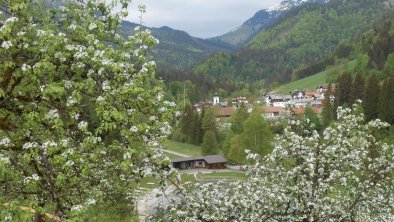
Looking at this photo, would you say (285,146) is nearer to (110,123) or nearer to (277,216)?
(277,216)

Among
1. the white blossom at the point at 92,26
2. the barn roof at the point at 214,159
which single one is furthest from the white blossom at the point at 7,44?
the barn roof at the point at 214,159

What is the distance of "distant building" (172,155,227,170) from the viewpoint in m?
93.4

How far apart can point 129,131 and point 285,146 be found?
7.24 metres

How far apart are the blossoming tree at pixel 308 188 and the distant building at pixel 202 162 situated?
3023 inches

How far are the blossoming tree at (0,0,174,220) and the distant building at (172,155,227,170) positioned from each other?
80.4 meters

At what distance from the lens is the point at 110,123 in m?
10.0

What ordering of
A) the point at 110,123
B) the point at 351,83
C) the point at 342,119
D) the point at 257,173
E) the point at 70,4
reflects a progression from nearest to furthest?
the point at 110,123 < the point at 70,4 < the point at 257,173 < the point at 342,119 < the point at 351,83

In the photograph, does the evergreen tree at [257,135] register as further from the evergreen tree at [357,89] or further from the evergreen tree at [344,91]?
the evergreen tree at [344,91]

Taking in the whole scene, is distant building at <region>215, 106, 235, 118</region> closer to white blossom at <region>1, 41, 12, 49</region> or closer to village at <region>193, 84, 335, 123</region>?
village at <region>193, 84, 335, 123</region>

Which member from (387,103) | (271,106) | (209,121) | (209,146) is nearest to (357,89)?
(387,103)

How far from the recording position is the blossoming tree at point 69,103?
10164mm

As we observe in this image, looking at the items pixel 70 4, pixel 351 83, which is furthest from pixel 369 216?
pixel 351 83

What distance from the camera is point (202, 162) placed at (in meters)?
96.1

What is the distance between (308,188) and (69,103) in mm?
8169
